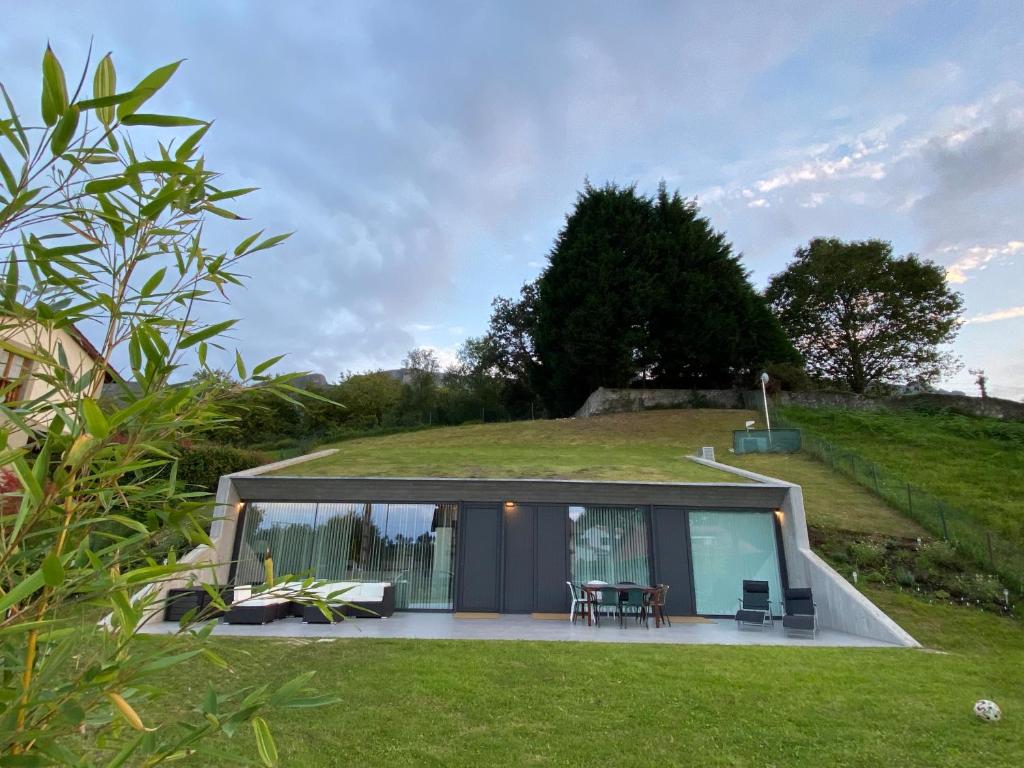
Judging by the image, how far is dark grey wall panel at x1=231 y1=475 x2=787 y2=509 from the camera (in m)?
9.99

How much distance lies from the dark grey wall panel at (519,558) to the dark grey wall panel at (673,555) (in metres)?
2.36

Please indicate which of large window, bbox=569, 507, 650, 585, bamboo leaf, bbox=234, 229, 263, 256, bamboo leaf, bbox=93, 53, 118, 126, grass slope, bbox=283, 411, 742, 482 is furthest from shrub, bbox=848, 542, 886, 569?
bamboo leaf, bbox=93, 53, 118, 126

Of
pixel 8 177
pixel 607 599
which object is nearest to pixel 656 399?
pixel 607 599

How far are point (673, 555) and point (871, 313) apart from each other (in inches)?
1086

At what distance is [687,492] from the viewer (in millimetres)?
10016

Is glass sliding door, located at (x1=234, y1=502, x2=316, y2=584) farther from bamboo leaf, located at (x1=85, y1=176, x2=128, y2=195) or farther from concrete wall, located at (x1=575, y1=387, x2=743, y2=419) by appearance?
concrete wall, located at (x1=575, y1=387, x2=743, y2=419)

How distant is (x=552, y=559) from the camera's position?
387 inches

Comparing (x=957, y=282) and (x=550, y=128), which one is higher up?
(x=957, y=282)

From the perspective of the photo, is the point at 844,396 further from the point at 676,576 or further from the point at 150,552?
the point at 150,552

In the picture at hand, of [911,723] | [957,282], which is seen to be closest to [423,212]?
[911,723]

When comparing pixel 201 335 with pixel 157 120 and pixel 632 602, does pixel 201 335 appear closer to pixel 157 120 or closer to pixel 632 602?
pixel 157 120

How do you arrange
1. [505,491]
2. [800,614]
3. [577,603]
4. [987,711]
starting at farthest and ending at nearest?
1. [505,491]
2. [577,603]
3. [800,614]
4. [987,711]

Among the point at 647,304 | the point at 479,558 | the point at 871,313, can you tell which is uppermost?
the point at 871,313

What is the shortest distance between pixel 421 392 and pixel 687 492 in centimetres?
2392
